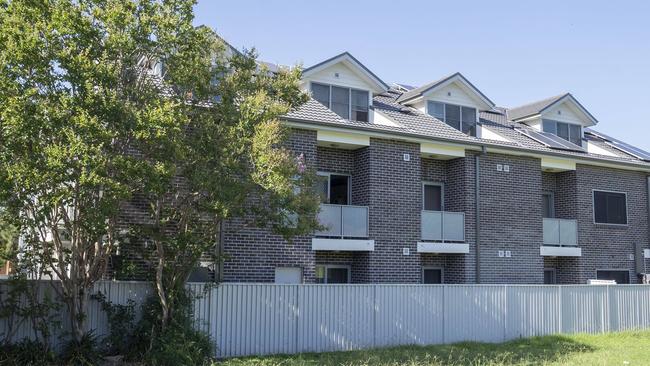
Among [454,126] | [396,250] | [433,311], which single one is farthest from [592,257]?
[433,311]

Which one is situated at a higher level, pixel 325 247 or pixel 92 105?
pixel 92 105

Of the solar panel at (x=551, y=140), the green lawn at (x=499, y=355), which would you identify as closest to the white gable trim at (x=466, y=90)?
the solar panel at (x=551, y=140)

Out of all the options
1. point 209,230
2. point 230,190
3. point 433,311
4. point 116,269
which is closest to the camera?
point 230,190

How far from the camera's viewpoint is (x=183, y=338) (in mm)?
13289

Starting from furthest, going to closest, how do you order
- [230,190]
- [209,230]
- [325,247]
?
1. [325,247]
2. [209,230]
3. [230,190]

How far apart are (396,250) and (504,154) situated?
214 inches

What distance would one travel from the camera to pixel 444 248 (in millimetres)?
21750

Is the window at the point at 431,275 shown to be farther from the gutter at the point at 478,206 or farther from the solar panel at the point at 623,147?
the solar panel at the point at 623,147

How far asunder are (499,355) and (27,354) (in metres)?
9.55

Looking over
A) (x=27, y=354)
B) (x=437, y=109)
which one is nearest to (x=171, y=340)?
(x=27, y=354)

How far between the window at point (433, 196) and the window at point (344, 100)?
329 cm

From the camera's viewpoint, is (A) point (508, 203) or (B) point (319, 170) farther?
(A) point (508, 203)

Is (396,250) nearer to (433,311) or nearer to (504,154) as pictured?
(433,311)

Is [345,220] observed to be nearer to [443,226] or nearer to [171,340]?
[443,226]
